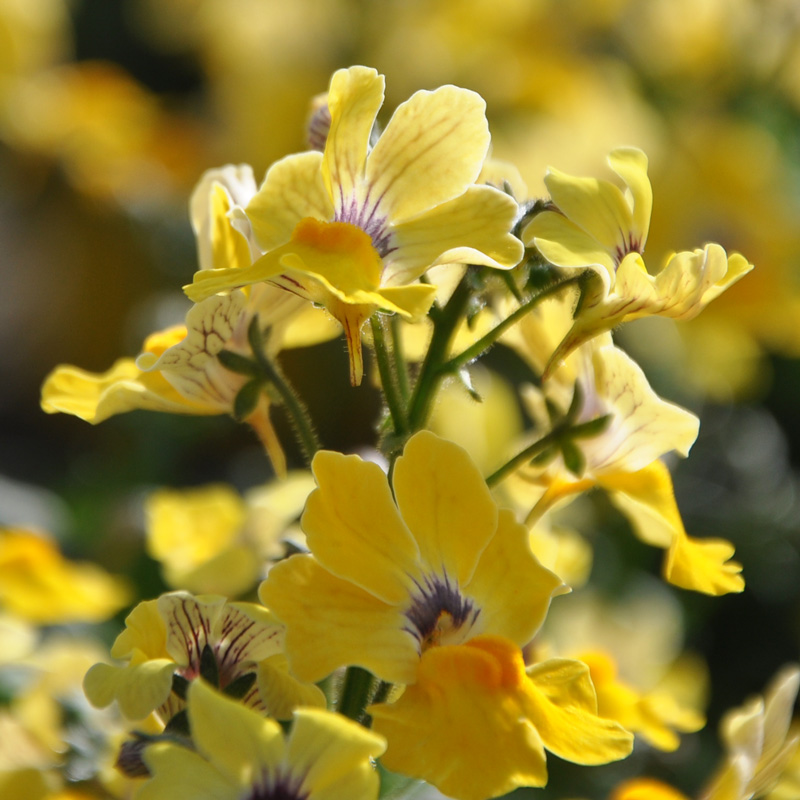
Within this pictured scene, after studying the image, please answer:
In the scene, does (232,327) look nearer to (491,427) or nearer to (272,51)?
(491,427)

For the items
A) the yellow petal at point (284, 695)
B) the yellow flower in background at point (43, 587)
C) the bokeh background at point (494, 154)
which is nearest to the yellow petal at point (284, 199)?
the yellow petal at point (284, 695)

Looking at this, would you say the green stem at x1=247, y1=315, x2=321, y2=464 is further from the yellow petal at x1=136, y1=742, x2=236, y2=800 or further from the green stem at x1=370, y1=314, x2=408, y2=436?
the yellow petal at x1=136, y1=742, x2=236, y2=800

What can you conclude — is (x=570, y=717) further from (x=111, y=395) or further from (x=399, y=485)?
(x=111, y=395)

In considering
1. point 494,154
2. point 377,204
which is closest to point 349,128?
point 377,204

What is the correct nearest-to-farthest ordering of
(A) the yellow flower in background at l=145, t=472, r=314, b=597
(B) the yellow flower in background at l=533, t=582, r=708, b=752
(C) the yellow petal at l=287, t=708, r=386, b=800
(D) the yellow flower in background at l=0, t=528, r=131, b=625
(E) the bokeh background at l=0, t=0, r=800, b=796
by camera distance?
1. (C) the yellow petal at l=287, t=708, r=386, b=800
2. (A) the yellow flower in background at l=145, t=472, r=314, b=597
3. (D) the yellow flower in background at l=0, t=528, r=131, b=625
4. (B) the yellow flower in background at l=533, t=582, r=708, b=752
5. (E) the bokeh background at l=0, t=0, r=800, b=796

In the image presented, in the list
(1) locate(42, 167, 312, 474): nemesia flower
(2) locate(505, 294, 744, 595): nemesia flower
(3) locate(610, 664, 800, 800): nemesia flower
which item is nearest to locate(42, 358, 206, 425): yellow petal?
(1) locate(42, 167, 312, 474): nemesia flower

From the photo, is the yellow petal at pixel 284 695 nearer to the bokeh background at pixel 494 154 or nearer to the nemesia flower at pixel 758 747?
the nemesia flower at pixel 758 747

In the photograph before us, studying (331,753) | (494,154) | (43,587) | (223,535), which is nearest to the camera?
(331,753)
